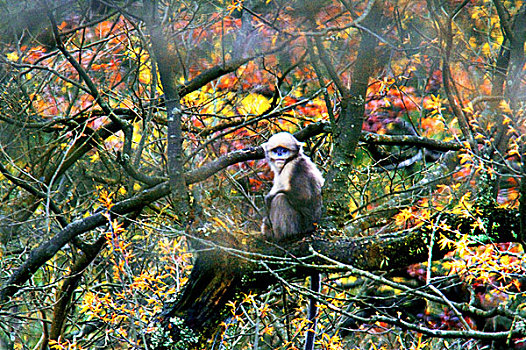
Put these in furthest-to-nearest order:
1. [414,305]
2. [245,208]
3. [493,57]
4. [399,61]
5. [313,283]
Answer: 1. [414,305]
2. [399,61]
3. [245,208]
4. [493,57]
5. [313,283]

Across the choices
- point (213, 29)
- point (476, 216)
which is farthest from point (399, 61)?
point (476, 216)

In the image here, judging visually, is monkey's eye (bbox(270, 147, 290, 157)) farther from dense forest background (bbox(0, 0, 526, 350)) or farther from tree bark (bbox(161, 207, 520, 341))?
tree bark (bbox(161, 207, 520, 341))

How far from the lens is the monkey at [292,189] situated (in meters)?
5.20

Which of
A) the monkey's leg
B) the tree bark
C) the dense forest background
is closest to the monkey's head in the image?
the dense forest background

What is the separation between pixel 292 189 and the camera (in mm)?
5242

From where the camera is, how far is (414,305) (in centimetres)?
822

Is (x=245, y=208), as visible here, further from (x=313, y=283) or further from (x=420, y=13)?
(x=420, y=13)

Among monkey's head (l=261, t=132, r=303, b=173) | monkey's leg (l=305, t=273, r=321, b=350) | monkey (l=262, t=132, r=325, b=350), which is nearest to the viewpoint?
monkey's leg (l=305, t=273, r=321, b=350)

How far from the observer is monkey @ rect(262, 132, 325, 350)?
5195 millimetres

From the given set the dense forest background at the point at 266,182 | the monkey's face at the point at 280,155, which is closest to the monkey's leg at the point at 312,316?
the dense forest background at the point at 266,182

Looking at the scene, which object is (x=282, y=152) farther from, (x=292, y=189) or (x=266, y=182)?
(x=266, y=182)

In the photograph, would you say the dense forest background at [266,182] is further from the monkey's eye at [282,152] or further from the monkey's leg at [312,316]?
the monkey's eye at [282,152]

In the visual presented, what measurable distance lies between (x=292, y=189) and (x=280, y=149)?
42 cm

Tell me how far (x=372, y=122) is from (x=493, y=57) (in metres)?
2.19
